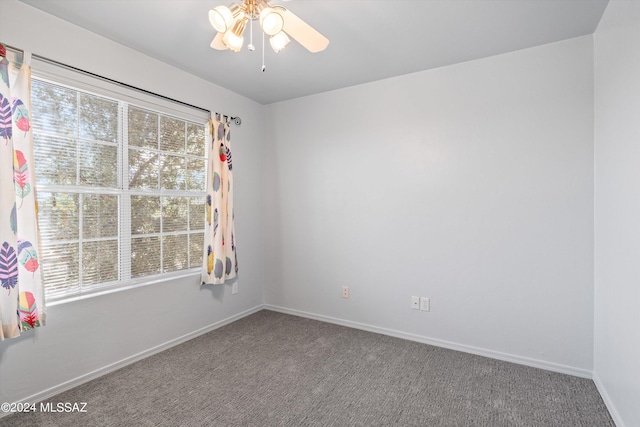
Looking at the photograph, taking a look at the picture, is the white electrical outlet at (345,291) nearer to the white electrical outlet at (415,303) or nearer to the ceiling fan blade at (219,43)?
the white electrical outlet at (415,303)

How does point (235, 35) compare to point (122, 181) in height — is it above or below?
above

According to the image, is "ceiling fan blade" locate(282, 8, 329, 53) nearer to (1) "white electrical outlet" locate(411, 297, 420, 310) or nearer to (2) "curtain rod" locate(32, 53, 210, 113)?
(2) "curtain rod" locate(32, 53, 210, 113)

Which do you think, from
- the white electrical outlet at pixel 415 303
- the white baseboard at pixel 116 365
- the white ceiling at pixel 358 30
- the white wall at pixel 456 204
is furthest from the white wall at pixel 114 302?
the white electrical outlet at pixel 415 303

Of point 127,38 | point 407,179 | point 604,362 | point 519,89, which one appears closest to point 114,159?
point 127,38

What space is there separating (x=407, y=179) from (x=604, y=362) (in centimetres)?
189

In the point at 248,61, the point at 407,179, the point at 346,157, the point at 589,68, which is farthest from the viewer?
the point at 346,157

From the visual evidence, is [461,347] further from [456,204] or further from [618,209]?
[618,209]

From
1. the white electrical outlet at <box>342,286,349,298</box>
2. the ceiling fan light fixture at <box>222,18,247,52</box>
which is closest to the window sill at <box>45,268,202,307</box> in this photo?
the white electrical outlet at <box>342,286,349,298</box>

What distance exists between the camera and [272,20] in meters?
1.47

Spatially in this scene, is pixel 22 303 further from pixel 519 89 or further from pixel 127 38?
pixel 519 89

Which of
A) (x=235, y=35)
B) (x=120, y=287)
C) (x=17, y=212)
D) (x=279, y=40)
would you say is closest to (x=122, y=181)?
(x=17, y=212)

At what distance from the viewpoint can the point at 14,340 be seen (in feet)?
6.34

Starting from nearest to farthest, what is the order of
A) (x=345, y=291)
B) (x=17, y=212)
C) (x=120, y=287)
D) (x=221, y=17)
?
(x=221, y=17)
(x=17, y=212)
(x=120, y=287)
(x=345, y=291)

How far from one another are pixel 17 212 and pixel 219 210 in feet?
4.90
